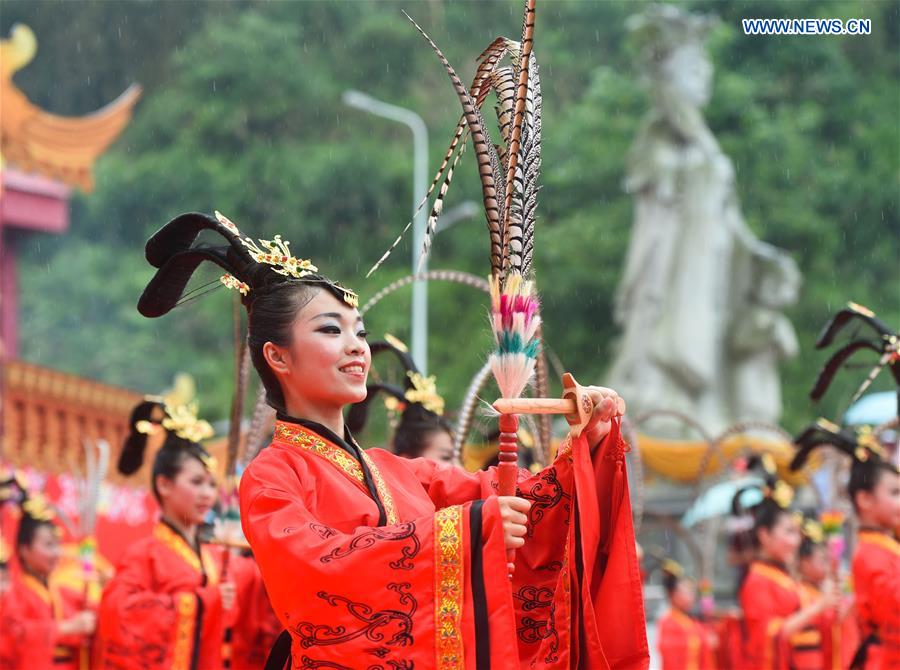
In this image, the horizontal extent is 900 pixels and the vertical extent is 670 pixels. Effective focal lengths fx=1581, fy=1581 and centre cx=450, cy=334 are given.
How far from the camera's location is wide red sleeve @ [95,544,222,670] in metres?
6.30

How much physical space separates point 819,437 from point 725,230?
1326 centimetres

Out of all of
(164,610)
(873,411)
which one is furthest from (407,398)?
(873,411)

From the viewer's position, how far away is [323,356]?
405 cm

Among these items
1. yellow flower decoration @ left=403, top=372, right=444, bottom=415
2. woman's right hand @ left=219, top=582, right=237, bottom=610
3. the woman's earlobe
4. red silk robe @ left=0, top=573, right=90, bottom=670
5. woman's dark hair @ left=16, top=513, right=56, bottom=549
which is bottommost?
red silk robe @ left=0, top=573, right=90, bottom=670

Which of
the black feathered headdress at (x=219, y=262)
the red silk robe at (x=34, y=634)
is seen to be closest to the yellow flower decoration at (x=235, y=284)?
the black feathered headdress at (x=219, y=262)

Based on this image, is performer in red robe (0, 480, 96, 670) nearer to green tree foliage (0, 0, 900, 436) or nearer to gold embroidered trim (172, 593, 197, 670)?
gold embroidered trim (172, 593, 197, 670)

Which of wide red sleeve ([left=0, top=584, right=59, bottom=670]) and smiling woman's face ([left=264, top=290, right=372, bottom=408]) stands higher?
smiling woman's face ([left=264, top=290, right=372, bottom=408])

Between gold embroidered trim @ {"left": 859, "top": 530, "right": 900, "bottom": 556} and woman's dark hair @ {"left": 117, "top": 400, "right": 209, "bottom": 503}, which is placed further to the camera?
gold embroidered trim @ {"left": 859, "top": 530, "right": 900, "bottom": 556}

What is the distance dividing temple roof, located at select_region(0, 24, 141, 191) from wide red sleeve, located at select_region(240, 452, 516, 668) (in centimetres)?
1288

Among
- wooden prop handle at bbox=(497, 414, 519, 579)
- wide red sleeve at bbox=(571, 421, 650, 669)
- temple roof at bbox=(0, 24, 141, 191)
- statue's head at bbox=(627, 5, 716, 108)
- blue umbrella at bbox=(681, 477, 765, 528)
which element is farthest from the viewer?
statue's head at bbox=(627, 5, 716, 108)

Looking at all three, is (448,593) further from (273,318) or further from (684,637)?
(684,637)

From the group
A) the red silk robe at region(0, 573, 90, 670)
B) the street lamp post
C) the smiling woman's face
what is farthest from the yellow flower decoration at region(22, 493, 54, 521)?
the street lamp post

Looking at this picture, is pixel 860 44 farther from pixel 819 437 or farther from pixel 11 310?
pixel 819 437

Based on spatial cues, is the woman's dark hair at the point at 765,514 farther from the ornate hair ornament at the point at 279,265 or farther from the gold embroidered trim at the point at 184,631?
the ornate hair ornament at the point at 279,265
